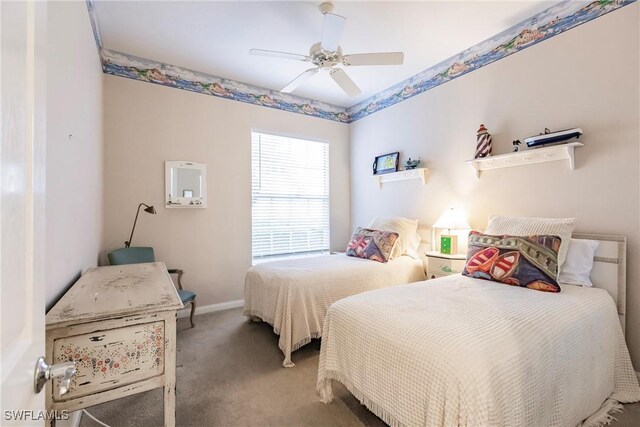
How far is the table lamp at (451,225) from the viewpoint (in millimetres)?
2910

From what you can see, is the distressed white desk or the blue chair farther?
the blue chair

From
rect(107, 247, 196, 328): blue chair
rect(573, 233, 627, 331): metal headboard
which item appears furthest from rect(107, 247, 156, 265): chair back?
rect(573, 233, 627, 331): metal headboard

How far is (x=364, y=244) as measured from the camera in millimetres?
3359

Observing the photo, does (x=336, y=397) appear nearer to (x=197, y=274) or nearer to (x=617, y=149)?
(x=197, y=274)

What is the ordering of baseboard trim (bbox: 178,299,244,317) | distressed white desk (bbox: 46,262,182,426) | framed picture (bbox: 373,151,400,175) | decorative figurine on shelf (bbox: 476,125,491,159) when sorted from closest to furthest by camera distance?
distressed white desk (bbox: 46,262,182,426), decorative figurine on shelf (bbox: 476,125,491,159), baseboard trim (bbox: 178,299,244,317), framed picture (bbox: 373,151,400,175)

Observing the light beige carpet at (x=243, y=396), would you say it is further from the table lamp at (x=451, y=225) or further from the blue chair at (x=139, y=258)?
the table lamp at (x=451, y=225)

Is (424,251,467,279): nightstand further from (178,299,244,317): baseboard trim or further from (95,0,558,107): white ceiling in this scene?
(178,299,244,317): baseboard trim

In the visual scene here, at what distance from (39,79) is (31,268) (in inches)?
17.0

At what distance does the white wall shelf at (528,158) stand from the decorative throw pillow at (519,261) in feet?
2.47

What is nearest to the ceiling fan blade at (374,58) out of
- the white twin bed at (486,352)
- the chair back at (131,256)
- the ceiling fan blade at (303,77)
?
the ceiling fan blade at (303,77)

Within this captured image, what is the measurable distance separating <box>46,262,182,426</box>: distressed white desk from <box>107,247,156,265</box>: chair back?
58.9 inches

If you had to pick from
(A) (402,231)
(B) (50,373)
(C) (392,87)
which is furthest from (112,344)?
(C) (392,87)

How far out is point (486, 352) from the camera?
3.85ft

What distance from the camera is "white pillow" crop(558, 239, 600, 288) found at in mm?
2066
